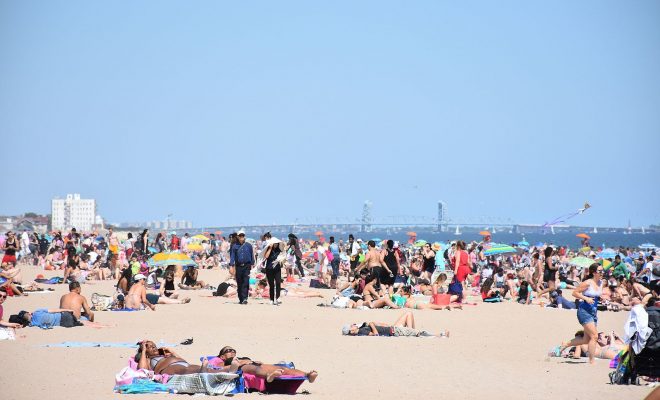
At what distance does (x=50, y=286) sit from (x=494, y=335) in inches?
426

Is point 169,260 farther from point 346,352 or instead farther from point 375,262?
point 346,352

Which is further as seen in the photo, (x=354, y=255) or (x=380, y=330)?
(x=354, y=255)

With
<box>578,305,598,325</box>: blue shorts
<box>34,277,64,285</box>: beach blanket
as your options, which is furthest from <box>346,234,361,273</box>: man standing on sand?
<box>578,305,598,325</box>: blue shorts

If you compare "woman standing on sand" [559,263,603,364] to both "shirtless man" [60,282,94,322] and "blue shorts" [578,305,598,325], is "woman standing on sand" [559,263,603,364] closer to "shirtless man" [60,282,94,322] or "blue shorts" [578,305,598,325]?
"blue shorts" [578,305,598,325]

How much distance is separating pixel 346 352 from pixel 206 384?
3.16m

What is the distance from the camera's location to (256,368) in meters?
8.84

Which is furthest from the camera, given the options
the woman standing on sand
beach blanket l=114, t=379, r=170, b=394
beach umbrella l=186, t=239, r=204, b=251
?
beach umbrella l=186, t=239, r=204, b=251

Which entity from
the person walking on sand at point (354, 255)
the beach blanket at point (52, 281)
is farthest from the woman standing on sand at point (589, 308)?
the beach blanket at point (52, 281)

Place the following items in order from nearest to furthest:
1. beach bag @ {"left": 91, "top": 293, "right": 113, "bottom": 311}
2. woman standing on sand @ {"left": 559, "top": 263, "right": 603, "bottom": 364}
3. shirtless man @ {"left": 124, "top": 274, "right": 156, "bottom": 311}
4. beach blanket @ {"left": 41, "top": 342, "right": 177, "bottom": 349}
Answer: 1. woman standing on sand @ {"left": 559, "top": 263, "right": 603, "bottom": 364}
2. beach blanket @ {"left": 41, "top": 342, "right": 177, "bottom": 349}
3. beach bag @ {"left": 91, "top": 293, "right": 113, "bottom": 311}
4. shirtless man @ {"left": 124, "top": 274, "right": 156, "bottom": 311}

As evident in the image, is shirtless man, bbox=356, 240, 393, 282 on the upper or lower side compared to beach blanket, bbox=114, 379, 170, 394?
upper

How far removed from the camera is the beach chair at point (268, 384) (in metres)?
8.66

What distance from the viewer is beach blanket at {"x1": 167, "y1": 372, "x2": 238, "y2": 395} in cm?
858

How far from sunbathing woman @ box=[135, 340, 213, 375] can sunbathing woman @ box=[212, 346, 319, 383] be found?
0.19 metres

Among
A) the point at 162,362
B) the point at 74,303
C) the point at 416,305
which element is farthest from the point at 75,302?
the point at 416,305
